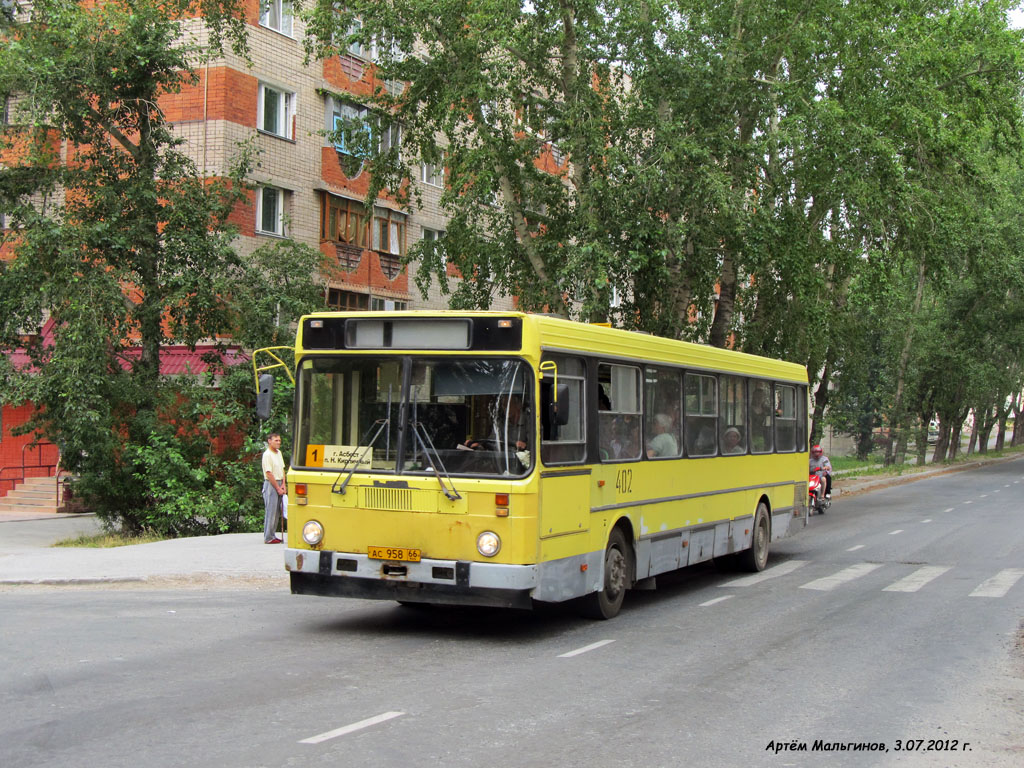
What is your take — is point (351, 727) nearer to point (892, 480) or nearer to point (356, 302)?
point (356, 302)

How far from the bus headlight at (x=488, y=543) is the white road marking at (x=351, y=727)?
2631mm

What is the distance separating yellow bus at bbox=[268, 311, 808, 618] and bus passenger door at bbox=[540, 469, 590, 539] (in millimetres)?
18

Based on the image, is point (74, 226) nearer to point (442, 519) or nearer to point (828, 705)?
point (442, 519)

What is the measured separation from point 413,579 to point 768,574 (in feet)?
24.6

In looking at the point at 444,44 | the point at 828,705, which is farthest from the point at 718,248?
the point at 828,705

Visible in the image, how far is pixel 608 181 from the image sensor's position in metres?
22.2

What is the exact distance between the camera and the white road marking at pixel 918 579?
14.0 m

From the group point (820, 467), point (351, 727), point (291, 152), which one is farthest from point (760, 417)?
point (291, 152)

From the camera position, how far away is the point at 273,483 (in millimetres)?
16422

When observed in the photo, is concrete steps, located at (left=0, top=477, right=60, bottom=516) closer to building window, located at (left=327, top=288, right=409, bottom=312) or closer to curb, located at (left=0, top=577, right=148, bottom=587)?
building window, located at (left=327, top=288, right=409, bottom=312)

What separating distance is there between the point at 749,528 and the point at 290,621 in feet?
23.9

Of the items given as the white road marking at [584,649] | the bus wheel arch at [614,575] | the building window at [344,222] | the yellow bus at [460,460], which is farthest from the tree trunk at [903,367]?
the white road marking at [584,649]

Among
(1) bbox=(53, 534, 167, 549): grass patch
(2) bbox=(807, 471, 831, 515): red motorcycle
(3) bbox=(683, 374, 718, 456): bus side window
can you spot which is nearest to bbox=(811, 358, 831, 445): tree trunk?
(2) bbox=(807, 471, 831, 515): red motorcycle

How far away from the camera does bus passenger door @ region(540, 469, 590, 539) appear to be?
9.91m
